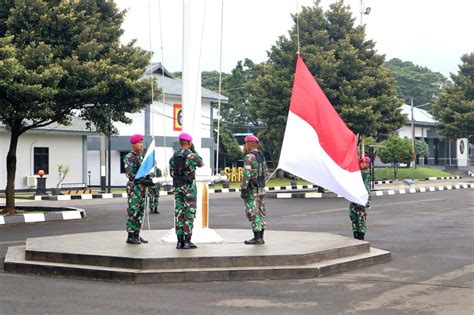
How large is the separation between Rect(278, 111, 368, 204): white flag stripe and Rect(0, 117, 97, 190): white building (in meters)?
27.7

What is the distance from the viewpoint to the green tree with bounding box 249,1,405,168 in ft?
107

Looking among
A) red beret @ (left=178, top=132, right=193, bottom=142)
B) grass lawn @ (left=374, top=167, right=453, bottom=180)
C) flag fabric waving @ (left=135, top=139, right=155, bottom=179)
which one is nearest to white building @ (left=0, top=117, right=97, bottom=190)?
grass lawn @ (left=374, top=167, right=453, bottom=180)

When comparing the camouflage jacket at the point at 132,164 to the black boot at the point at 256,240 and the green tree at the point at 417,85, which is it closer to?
the black boot at the point at 256,240

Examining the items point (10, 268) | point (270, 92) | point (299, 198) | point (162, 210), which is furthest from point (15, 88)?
point (270, 92)

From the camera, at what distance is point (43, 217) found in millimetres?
18969

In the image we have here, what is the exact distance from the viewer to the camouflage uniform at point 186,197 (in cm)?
1029

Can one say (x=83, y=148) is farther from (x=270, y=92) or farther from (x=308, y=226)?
(x=308, y=226)

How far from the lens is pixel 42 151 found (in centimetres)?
3888

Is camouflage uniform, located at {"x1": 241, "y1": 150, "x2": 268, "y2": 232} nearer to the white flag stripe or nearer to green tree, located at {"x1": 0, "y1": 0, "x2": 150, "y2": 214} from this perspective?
the white flag stripe

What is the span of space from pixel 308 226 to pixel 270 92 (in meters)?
18.0

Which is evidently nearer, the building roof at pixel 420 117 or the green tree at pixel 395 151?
the green tree at pixel 395 151

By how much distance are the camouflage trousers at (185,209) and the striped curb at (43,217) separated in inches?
368

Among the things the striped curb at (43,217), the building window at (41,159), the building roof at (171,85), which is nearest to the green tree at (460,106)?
the building roof at (171,85)

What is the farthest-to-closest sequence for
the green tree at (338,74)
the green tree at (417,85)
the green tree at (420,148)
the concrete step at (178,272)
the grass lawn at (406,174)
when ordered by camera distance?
the green tree at (417,85), the green tree at (420,148), the grass lawn at (406,174), the green tree at (338,74), the concrete step at (178,272)
